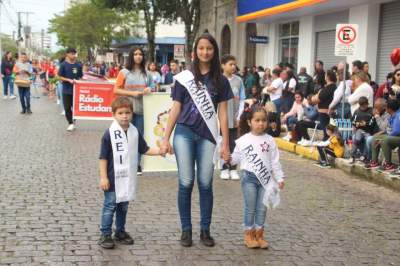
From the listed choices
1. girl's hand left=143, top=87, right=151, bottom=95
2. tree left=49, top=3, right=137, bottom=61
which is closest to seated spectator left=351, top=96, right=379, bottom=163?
girl's hand left=143, top=87, right=151, bottom=95

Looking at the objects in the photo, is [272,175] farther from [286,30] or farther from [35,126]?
[286,30]

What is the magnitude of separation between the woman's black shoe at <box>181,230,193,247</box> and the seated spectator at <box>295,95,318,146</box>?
7107mm

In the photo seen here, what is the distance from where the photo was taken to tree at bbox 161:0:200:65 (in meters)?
27.9

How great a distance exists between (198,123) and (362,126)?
5.23 meters

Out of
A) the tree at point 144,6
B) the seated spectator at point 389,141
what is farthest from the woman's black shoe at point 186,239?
the tree at point 144,6

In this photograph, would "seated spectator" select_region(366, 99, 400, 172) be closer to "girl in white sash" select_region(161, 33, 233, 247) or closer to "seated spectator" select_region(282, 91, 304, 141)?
"seated spectator" select_region(282, 91, 304, 141)

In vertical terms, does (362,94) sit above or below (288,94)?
above

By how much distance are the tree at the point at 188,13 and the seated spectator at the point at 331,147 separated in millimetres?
16955

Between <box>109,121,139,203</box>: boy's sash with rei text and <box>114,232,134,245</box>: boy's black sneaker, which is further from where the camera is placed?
<box>114,232,134,245</box>: boy's black sneaker

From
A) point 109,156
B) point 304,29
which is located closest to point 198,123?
point 109,156

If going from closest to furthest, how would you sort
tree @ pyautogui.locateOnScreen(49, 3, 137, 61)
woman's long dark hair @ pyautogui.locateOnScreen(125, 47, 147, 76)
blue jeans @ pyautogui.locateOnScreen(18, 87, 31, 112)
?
woman's long dark hair @ pyautogui.locateOnScreen(125, 47, 147, 76)
blue jeans @ pyautogui.locateOnScreen(18, 87, 31, 112)
tree @ pyautogui.locateOnScreen(49, 3, 137, 61)

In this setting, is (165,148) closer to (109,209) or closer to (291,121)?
(109,209)

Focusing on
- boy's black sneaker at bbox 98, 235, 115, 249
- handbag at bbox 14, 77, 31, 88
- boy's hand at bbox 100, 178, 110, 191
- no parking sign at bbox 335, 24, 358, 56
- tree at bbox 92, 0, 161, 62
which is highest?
tree at bbox 92, 0, 161, 62

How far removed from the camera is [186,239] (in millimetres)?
5250
